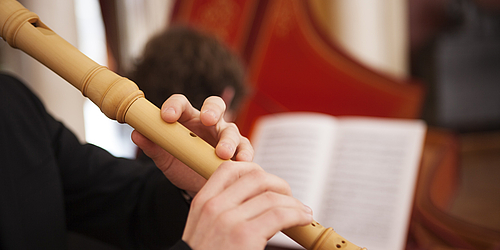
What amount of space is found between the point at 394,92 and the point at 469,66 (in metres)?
2.39

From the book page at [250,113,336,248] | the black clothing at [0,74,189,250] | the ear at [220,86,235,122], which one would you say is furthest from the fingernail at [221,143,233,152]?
the ear at [220,86,235,122]

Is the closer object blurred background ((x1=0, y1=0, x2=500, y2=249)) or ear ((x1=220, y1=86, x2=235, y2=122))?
ear ((x1=220, y1=86, x2=235, y2=122))

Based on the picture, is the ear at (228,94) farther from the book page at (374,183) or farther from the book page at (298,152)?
the book page at (374,183)

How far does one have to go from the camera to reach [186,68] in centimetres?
116

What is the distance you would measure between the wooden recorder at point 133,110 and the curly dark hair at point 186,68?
0.63m

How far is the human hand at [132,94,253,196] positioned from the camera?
1.65 ft

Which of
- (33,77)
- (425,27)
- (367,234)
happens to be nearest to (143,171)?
(367,234)

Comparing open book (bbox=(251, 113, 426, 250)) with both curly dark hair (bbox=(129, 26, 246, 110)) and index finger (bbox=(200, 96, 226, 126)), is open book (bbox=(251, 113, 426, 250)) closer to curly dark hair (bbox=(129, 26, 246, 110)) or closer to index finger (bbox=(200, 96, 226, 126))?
curly dark hair (bbox=(129, 26, 246, 110))

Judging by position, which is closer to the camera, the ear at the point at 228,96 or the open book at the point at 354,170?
the open book at the point at 354,170

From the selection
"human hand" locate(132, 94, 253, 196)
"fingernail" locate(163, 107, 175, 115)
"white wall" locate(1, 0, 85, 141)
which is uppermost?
"fingernail" locate(163, 107, 175, 115)

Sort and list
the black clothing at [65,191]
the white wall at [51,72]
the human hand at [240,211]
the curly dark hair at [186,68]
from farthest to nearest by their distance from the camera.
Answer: the white wall at [51,72], the curly dark hair at [186,68], the black clothing at [65,191], the human hand at [240,211]

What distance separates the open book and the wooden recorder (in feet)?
1.37

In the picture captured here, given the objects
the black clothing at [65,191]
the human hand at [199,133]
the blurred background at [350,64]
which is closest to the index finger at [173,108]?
the human hand at [199,133]

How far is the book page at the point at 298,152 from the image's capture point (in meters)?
0.97
